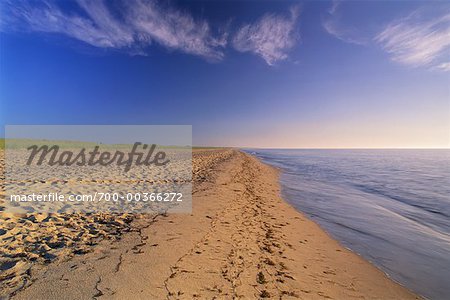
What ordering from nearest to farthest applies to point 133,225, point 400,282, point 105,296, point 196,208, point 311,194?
point 105,296 < point 400,282 < point 133,225 < point 196,208 < point 311,194

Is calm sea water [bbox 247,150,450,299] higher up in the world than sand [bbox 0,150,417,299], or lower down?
lower down

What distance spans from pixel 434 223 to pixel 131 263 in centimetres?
1245

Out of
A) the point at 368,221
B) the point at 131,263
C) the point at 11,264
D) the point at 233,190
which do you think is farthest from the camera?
the point at 233,190

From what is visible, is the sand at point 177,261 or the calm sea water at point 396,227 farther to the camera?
the calm sea water at point 396,227

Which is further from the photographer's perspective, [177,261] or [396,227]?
[396,227]

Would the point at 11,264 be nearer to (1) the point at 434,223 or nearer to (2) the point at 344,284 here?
(2) the point at 344,284

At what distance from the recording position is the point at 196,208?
870 centimetres

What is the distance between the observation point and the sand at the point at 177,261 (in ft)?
12.2

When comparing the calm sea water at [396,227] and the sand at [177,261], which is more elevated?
the sand at [177,261]

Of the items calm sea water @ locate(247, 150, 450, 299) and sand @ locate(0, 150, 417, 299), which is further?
calm sea water @ locate(247, 150, 450, 299)

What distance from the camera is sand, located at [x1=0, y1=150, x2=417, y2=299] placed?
3719 mm

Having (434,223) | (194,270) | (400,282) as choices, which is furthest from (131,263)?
(434,223)

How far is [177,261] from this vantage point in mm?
4645

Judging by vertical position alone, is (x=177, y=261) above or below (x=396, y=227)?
above
